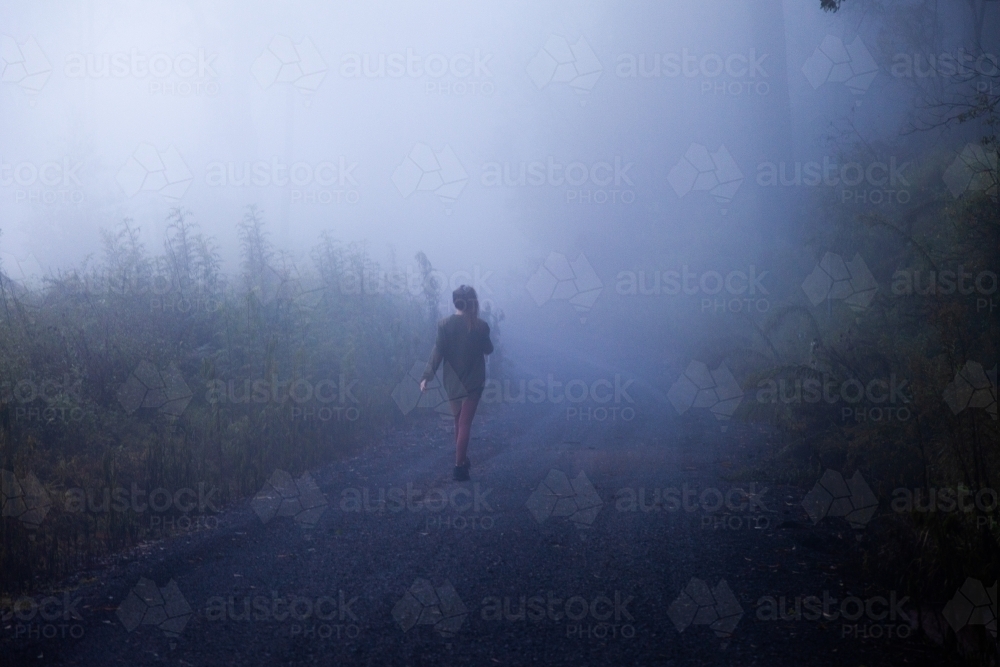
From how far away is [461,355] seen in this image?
9.72 metres

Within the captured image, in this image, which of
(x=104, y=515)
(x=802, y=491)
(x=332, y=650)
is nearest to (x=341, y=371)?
(x=104, y=515)

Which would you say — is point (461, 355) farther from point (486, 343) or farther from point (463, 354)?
point (486, 343)

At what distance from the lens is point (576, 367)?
25.8 metres

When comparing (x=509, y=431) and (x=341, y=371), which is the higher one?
(x=341, y=371)

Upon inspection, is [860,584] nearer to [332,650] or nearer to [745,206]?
[332,650]

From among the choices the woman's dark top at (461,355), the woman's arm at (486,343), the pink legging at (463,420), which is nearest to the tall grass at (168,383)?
the pink legging at (463,420)

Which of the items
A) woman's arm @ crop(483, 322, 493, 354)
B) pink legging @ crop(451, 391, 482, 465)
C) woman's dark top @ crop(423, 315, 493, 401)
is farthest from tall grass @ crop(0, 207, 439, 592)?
woman's arm @ crop(483, 322, 493, 354)

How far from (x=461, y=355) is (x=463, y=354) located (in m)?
0.03

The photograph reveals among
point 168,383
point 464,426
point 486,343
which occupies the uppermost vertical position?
point 486,343

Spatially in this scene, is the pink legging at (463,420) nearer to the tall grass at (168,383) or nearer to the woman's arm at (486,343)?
the woman's arm at (486,343)

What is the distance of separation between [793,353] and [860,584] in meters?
13.6

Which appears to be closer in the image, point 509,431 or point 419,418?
point 509,431

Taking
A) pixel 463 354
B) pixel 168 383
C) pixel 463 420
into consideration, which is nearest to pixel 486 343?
pixel 463 354

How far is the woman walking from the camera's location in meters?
9.65
